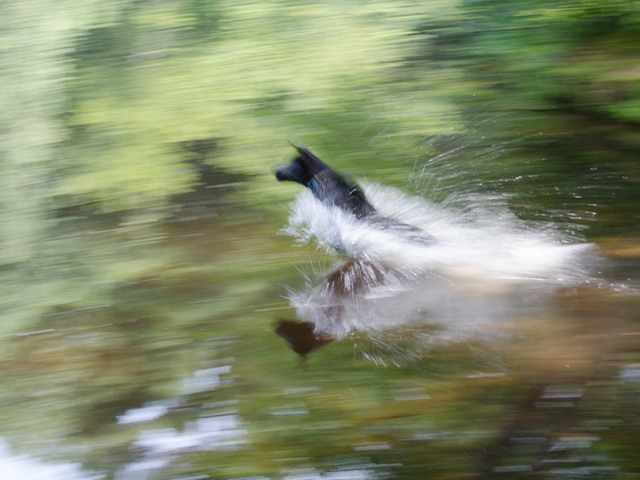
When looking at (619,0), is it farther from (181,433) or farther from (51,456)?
(51,456)

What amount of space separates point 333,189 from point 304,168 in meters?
0.13

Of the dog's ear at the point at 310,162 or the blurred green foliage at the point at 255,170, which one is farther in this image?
the dog's ear at the point at 310,162

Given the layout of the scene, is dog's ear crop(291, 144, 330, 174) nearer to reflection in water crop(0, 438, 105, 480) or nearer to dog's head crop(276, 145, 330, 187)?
dog's head crop(276, 145, 330, 187)

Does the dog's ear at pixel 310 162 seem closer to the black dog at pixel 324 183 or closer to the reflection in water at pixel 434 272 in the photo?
the black dog at pixel 324 183

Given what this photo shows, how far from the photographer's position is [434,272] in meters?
1.99

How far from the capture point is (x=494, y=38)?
9.09ft

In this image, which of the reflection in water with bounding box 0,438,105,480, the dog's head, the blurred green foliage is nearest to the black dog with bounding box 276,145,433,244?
the dog's head

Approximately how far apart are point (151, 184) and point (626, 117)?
1.51m

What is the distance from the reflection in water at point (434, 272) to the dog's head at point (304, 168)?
0.33 ft

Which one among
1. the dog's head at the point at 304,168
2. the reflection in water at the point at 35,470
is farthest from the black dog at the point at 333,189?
the reflection in water at the point at 35,470

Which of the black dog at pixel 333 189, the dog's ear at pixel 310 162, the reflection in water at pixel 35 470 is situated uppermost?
the dog's ear at pixel 310 162

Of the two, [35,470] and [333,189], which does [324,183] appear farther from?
[35,470]

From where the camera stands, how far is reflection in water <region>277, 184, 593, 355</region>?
186cm

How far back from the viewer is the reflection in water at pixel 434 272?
1.86 meters
